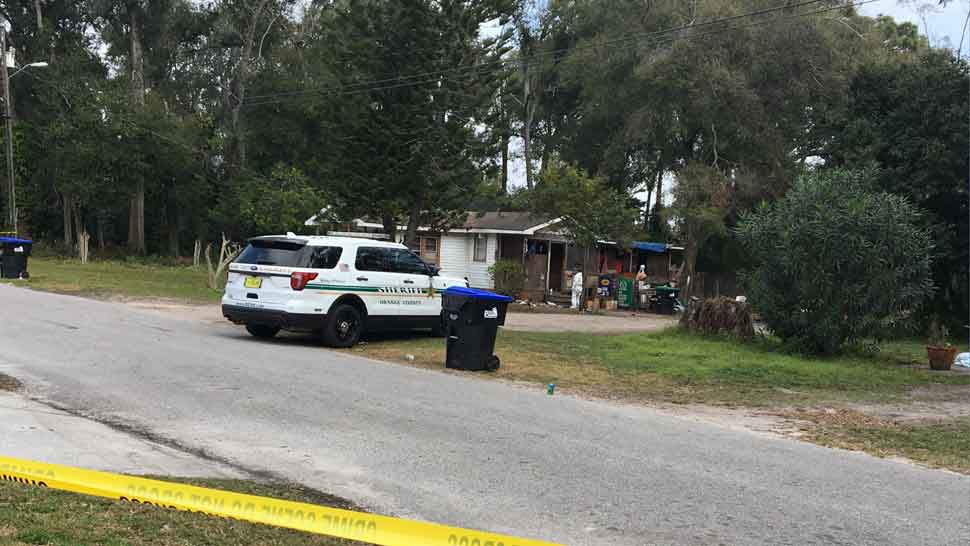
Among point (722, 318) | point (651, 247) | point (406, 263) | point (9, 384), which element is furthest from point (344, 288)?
point (651, 247)

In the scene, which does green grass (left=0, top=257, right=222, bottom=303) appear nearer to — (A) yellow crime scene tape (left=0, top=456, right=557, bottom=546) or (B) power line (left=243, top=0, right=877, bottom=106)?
(B) power line (left=243, top=0, right=877, bottom=106)

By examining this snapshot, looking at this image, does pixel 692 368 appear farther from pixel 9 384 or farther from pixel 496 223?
pixel 496 223

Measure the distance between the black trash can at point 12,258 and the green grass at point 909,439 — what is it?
24.7 meters

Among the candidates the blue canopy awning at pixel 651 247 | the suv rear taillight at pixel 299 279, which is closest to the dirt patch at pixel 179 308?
the suv rear taillight at pixel 299 279

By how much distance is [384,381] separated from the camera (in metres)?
11.2

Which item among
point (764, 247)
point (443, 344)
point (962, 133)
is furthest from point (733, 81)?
point (443, 344)

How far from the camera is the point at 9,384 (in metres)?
9.52

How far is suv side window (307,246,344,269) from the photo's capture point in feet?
47.1

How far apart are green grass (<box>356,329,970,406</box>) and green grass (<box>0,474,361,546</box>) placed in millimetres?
7338

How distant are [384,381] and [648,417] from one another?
3487mm

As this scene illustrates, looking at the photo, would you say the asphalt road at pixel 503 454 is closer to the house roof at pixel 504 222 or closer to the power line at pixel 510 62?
the power line at pixel 510 62

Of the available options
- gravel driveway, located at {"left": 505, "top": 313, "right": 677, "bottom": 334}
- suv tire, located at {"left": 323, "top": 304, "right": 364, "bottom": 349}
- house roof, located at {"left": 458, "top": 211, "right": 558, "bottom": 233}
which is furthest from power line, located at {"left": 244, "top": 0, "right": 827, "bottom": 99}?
suv tire, located at {"left": 323, "top": 304, "right": 364, "bottom": 349}

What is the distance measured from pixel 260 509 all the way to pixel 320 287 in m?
10.0

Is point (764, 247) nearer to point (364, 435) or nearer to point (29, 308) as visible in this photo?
point (364, 435)
